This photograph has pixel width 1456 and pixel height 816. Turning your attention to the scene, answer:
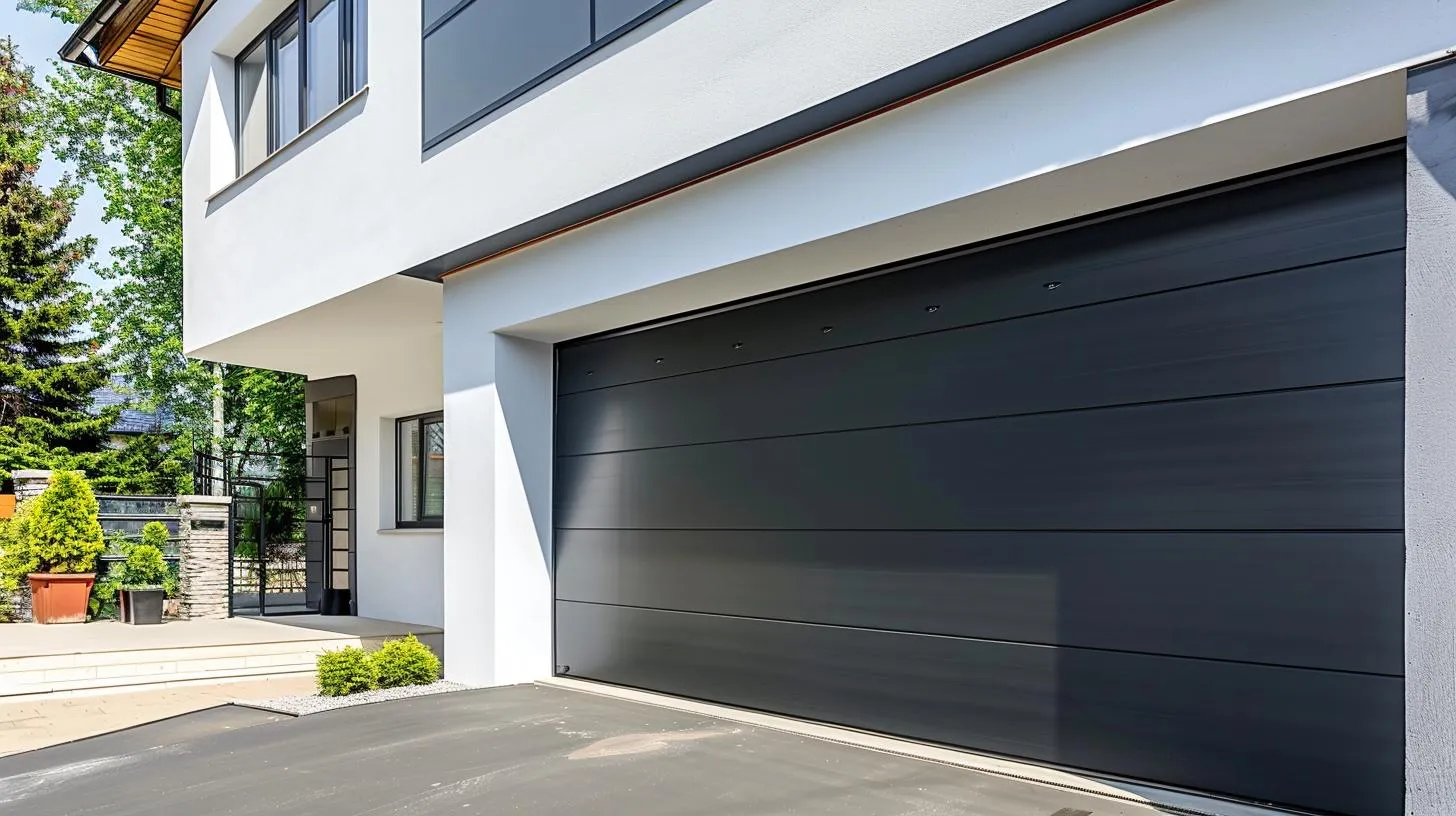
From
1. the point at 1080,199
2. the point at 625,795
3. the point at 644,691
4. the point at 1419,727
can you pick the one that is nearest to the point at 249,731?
the point at 644,691

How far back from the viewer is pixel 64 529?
34.8ft

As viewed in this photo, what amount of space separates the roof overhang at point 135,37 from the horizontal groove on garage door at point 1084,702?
28.0 feet

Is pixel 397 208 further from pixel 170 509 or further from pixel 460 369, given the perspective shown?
pixel 170 509

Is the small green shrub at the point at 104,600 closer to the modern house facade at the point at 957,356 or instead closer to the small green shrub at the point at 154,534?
the small green shrub at the point at 154,534

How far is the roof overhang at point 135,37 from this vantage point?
10.1 m

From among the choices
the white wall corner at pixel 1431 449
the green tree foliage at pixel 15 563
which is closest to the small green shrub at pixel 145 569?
the green tree foliage at pixel 15 563

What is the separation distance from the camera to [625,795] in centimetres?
412

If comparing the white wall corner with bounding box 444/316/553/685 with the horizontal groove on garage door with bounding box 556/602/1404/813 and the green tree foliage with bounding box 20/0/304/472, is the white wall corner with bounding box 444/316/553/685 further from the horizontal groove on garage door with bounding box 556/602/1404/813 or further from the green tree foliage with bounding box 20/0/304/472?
the green tree foliage with bounding box 20/0/304/472

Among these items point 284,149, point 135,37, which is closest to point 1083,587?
point 284,149

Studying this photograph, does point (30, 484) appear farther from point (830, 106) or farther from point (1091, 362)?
point (1091, 362)

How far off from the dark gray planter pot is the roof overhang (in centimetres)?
563

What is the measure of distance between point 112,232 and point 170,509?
12441 millimetres

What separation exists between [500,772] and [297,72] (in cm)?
718

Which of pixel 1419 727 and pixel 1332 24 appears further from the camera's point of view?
pixel 1332 24
